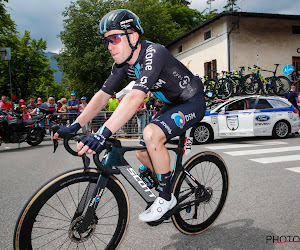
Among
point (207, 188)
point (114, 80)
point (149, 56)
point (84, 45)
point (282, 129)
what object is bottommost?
point (282, 129)

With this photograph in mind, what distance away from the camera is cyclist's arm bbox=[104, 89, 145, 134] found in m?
2.08

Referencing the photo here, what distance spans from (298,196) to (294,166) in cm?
222

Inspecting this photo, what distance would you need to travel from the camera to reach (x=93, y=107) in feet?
8.66

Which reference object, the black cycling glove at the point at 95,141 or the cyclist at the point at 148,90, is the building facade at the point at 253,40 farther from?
the black cycling glove at the point at 95,141

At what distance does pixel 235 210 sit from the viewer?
12.2 ft

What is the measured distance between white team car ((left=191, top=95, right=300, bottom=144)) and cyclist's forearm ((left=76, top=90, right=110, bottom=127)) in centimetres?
743

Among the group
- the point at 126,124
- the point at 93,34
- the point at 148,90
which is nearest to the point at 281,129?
the point at 126,124

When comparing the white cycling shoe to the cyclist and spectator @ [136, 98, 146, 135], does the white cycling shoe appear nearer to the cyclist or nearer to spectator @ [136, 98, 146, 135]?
the cyclist

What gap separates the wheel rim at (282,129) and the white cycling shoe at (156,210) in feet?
32.1

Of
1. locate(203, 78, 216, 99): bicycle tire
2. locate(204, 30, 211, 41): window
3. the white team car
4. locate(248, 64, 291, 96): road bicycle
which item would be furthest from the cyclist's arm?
locate(204, 30, 211, 41): window

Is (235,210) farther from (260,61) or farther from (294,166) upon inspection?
(260,61)

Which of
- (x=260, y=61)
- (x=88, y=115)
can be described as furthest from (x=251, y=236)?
(x=260, y=61)

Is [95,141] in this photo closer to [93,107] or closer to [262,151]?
[93,107]

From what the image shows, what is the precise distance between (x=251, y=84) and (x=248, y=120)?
6010 millimetres
